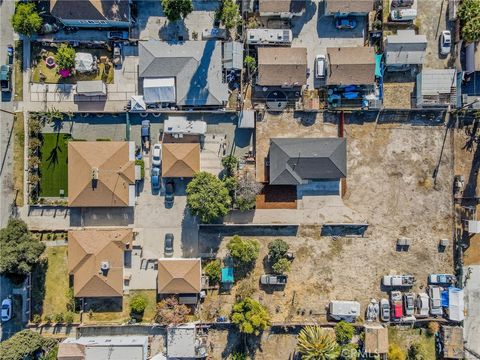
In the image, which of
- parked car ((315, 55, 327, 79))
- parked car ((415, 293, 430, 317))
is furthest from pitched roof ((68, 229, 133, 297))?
parked car ((415, 293, 430, 317))

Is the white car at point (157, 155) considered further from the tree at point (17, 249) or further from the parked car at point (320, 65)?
the parked car at point (320, 65)

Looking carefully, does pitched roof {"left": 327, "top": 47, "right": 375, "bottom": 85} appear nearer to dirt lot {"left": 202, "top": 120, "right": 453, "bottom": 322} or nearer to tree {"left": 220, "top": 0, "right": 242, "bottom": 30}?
dirt lot {"left": 202, "top": 120, "right": 453, "bottom": 322}

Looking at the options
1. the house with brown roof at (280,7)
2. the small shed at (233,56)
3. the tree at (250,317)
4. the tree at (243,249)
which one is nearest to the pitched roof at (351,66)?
the house with brown roof at (280,7)

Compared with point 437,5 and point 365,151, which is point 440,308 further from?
point 437,5

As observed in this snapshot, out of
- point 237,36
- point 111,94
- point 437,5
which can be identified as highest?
point 437,5

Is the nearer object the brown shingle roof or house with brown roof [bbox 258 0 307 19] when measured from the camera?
the brown shingle roof

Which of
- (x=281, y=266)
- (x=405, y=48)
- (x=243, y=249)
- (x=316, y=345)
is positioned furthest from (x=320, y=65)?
(x=316, y=345)

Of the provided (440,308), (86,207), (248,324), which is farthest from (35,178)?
(440,308)
